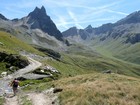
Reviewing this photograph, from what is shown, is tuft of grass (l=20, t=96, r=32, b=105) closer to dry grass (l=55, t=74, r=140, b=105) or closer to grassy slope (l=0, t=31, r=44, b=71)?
dry grass (l=55, t=74, r=140, b=105)

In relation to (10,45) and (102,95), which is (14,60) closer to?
(102,95)

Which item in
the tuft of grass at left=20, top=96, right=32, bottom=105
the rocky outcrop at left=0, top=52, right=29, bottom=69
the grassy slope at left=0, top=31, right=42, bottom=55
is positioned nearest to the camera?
the tuft of grass at left=20, top=96, right=32, bottom=105

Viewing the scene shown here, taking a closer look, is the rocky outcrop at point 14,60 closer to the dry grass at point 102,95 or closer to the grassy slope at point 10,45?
the grassy slope at point 10,45

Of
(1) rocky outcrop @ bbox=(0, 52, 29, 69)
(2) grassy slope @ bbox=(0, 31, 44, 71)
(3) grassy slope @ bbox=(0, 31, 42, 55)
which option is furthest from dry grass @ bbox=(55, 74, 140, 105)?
(3) grassy slope @ bbox=(0, 31, 42, 55)

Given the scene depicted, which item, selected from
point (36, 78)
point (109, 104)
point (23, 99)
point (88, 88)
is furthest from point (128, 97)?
point (36, 78)

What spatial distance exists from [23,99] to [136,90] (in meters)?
13.7

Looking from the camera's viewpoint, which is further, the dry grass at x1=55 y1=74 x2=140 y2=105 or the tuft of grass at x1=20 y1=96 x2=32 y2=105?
the tuft of grass at x1=20 y1=96 x2=32 y2=105

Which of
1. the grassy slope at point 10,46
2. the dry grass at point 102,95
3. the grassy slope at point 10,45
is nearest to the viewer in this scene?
the dry grass at point 102,95

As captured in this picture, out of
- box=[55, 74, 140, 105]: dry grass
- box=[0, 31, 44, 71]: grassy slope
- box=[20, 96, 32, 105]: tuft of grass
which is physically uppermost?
box=[0, 31, 44, 71]: grassy slope

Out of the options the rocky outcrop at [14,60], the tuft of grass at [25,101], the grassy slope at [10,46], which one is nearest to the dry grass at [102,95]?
the tuft of grass at [25,101]

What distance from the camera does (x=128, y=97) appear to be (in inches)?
1231

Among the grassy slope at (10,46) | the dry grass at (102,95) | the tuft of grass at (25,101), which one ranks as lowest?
the tuft of grass at (25,101)

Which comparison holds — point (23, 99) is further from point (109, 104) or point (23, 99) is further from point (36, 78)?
point (36, 78)

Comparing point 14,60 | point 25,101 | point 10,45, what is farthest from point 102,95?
point 10,45
